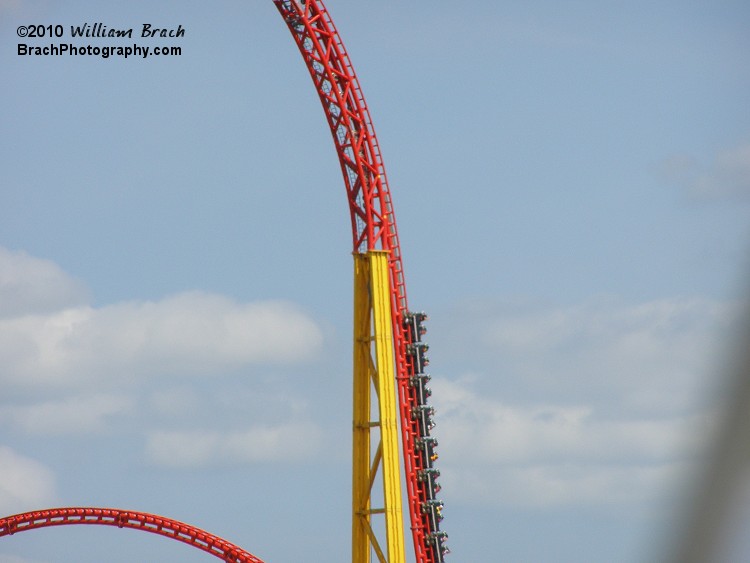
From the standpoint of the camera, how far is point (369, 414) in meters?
34.8

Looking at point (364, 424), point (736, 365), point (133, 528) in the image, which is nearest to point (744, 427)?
point (736, 365)

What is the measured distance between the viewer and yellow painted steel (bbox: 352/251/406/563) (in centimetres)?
3409

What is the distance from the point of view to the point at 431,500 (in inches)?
1415

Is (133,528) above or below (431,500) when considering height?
above

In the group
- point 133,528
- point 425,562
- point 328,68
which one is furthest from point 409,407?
point 133,528

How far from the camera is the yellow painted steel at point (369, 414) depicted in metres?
34.1

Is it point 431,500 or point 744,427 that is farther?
point 431,500

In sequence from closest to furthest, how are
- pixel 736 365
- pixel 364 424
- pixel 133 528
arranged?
pixel 736 365, pixel 364 424, pixel 133 528

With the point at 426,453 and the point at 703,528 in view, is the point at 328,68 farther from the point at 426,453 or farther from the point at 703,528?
the point at 703,528

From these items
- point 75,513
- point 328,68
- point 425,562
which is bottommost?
point 425,562

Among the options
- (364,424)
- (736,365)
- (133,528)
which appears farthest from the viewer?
(133,528)

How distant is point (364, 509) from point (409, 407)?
9.40ft

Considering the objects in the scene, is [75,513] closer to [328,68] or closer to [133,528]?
[133,528]

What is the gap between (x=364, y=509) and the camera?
34.8m
